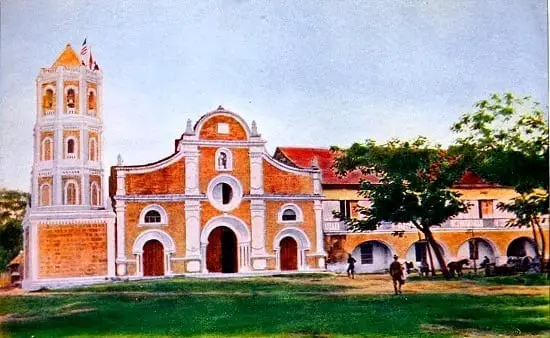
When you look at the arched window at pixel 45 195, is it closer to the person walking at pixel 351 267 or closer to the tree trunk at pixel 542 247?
the person walking at pixel 351 267

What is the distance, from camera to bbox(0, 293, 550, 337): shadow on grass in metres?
6.39

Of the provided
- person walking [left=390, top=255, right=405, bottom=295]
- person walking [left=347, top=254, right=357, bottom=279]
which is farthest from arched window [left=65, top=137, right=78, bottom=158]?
person walking [left=390, top=255, right=405, bottom=295]

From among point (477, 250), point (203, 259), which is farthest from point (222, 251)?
point (477, 250)

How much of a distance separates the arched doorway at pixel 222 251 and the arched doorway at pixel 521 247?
89.0 inches

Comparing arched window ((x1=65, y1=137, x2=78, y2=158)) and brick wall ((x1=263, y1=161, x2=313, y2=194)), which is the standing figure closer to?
brick wall ((x1=263, y1=161, x2=313, y2=194))

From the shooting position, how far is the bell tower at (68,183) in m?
6.54

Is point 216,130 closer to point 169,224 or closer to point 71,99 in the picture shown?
point 169,224

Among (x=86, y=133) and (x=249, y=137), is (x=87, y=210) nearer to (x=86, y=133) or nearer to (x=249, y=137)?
(x=86, y=133)

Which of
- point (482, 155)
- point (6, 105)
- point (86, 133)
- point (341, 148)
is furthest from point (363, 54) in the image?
point (6, 105)

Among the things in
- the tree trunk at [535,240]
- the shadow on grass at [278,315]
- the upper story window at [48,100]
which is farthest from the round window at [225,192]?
the tree trunk at [535,240]

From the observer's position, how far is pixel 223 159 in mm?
6945

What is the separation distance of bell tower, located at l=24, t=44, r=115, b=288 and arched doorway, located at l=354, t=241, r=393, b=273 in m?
1.97

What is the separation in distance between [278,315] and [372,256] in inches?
38.9

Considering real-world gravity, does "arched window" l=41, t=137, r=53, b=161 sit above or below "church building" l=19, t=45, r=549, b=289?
above
